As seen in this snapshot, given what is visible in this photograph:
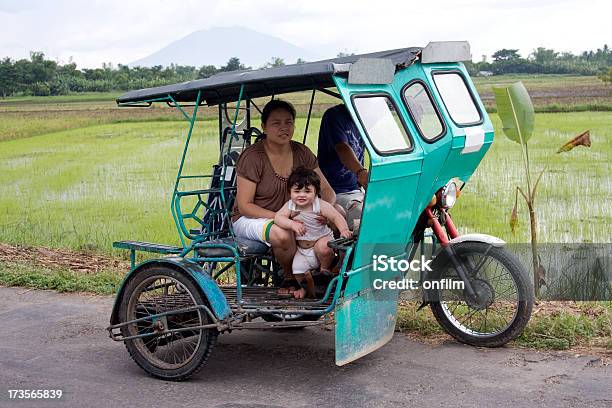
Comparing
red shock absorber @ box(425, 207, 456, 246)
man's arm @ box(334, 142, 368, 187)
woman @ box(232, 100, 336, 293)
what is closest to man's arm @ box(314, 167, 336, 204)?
woman @ box(232, 100, 336, 293)

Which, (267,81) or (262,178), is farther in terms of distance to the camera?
(262,178)

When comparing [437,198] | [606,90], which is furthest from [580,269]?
[606,90]

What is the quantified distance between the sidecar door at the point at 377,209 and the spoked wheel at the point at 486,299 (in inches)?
18.6

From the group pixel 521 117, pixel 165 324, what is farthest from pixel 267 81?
pixel 521 117

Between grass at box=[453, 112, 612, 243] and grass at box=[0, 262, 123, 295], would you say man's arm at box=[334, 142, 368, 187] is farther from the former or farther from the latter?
grass at box=[453, 112, 612, 243]

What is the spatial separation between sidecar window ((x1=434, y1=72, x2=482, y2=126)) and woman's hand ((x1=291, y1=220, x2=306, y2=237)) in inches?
48.5

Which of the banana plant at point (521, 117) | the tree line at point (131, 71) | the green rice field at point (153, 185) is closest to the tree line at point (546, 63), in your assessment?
the tree line at point (131, 71)

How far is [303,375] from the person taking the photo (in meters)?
5.74

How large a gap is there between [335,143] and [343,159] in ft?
0.42

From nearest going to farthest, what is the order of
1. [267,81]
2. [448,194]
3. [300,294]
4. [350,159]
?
[267,81], [300,294], [448,194], [350,159]

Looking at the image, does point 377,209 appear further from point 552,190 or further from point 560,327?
point 552,190

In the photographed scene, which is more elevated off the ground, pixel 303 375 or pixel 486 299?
pixel 486 299

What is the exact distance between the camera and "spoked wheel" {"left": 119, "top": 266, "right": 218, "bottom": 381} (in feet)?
18.6

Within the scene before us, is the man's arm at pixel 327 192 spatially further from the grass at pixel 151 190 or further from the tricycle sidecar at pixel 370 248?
the grass at pixel 151 190
